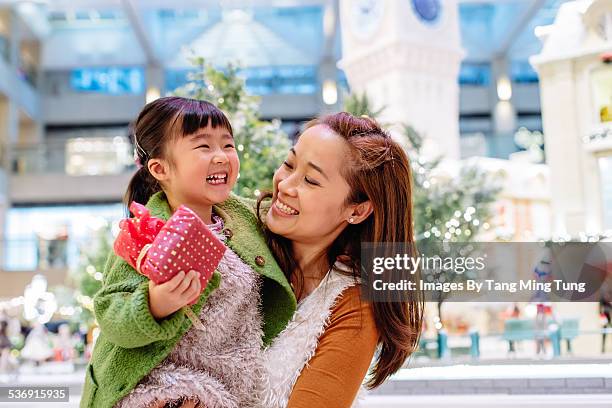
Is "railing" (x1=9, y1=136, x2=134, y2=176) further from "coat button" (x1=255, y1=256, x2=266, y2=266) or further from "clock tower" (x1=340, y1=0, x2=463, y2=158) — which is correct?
"coat button" (x1=255, y1=256, x2=266, y2=266)

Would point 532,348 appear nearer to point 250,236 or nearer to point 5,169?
point 250,236

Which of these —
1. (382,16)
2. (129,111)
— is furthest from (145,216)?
(129,111)

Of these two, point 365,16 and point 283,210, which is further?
point 365,16

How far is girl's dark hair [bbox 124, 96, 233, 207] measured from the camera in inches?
52.6

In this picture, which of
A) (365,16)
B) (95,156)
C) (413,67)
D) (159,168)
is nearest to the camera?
(159,168)

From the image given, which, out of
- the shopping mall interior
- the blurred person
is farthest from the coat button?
the blurred person

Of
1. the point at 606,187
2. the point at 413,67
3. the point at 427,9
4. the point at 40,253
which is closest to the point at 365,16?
the point at 427,9

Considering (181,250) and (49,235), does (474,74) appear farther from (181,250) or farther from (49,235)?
(181,250)

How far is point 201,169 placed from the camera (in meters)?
1.31

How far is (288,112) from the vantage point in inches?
650

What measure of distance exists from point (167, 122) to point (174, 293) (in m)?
0.43

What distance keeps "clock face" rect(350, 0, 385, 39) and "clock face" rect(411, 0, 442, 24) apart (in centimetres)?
34

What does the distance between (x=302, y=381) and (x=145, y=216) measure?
1.31 ft

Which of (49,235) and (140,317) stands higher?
(49,235)
